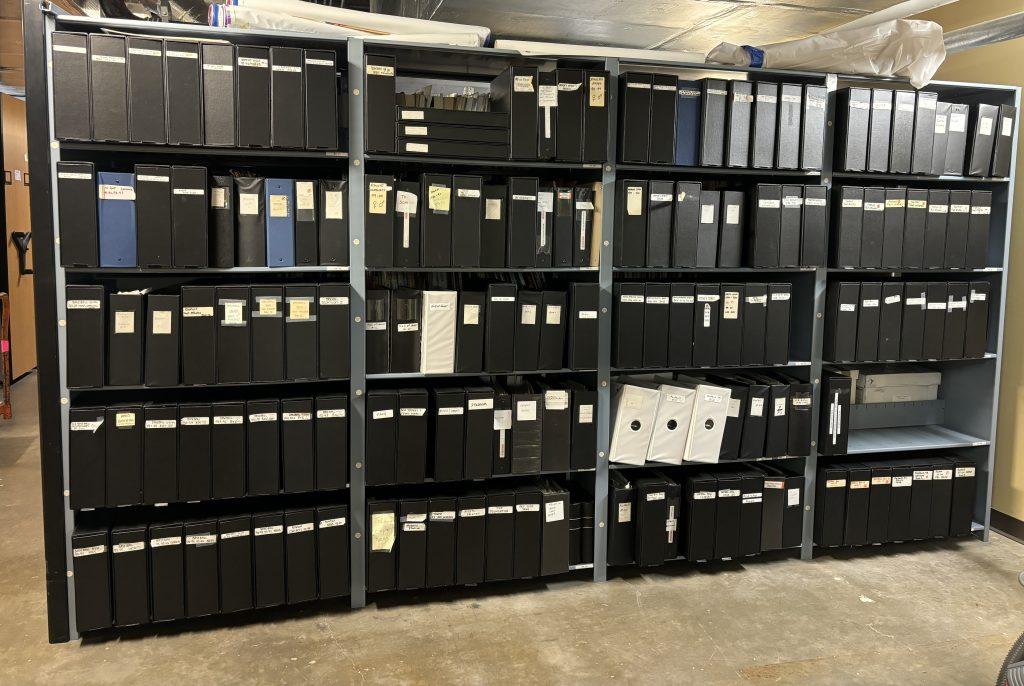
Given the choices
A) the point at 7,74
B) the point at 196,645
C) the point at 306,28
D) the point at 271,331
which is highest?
the point at 7,74

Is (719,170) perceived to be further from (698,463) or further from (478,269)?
(698,463)

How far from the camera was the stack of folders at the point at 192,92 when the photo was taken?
8.07 ft

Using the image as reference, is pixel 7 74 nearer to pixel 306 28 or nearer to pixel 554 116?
pixel 306 28

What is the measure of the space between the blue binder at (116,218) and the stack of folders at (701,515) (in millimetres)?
2128

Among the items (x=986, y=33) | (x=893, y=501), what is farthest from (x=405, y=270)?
(x=986, y=33)

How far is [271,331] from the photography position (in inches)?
107

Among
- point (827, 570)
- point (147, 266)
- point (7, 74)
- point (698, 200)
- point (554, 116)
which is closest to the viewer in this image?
point (147, 266)

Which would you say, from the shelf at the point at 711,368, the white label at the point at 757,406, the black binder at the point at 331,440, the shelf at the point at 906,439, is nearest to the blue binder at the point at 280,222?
the black binder at the point at 331,440

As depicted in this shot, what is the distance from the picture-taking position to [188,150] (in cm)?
262

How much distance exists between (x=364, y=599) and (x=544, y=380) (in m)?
1.18

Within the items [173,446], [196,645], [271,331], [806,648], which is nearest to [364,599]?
[196,645]

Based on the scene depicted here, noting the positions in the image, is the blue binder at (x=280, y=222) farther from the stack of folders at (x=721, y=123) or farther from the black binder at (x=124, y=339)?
the stack of folders at (x=721, y=123)

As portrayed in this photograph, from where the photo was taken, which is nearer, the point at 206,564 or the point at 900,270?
the point at 206,564

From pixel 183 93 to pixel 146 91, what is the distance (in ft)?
0.38
